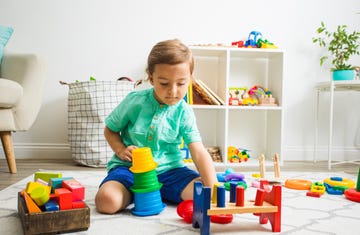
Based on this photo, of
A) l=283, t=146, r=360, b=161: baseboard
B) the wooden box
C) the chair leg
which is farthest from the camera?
l=283, t=146, r=360, b=161: baseboard

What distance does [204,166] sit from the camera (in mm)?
992

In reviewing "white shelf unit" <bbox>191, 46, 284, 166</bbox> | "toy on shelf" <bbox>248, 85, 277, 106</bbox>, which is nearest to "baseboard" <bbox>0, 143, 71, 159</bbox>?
"white shelf unit" <bbox>191, 46, 284, 166</bbox>

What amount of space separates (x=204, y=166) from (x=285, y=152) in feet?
4.88

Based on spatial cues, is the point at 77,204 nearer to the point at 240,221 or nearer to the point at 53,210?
the point at 53,210

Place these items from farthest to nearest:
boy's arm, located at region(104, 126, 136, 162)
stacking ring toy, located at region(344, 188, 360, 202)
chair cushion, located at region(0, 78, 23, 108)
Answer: chair cushion, located at region(0, 78, 23, 108)
stacking ring toy, located at region(344, 188, 360, 202)
boy's arm, located at region(104, 126, 136, 162)

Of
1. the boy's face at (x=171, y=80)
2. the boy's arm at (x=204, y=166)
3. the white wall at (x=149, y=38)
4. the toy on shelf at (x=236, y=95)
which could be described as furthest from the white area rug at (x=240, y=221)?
the white wall at (x=149, y=38)

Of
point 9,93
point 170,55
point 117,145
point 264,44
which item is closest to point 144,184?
point 117,145

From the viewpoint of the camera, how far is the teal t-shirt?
1062 millimetres

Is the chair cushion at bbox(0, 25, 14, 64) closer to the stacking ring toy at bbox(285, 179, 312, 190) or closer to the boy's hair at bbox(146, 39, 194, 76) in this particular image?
the boy's hair at bbox(146, 39, 194, 76)

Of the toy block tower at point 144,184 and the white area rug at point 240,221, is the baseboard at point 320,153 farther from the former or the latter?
the toy block tower at point 144,184

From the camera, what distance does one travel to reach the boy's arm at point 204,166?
977 mm

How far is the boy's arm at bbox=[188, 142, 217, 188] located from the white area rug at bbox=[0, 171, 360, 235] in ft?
0.41

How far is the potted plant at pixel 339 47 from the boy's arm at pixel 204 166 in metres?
1.40

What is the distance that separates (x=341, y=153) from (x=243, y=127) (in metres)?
0.73
